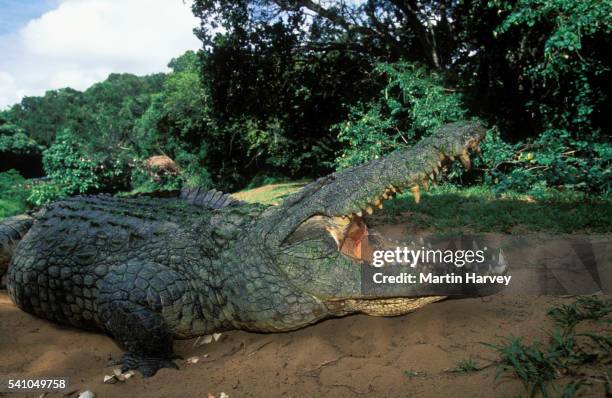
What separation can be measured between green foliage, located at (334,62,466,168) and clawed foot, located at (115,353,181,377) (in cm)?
759

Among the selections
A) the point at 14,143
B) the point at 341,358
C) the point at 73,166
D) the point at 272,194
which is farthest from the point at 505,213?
the point at 14,143

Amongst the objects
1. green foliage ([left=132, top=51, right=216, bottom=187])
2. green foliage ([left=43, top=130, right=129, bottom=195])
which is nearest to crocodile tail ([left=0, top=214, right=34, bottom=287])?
green foliage ([left=132, top=51, right=216, bottom=187])

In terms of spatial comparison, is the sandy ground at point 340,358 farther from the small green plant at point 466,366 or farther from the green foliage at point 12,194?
the green foliage at point 12,194

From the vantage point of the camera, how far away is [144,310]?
3.38 m

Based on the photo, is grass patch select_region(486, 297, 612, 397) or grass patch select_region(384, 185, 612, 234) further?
grass patch select_region(384, 185, 612, 234)

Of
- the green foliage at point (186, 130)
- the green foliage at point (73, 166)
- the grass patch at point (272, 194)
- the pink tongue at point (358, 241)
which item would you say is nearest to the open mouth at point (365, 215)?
the pink tongue at point (358, 241)

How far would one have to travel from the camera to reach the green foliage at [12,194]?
48.2 ft

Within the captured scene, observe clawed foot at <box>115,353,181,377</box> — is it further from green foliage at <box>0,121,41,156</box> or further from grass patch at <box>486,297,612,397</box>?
green foliage at <box>0,121,41,156</box>

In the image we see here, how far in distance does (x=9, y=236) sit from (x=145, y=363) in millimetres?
3092

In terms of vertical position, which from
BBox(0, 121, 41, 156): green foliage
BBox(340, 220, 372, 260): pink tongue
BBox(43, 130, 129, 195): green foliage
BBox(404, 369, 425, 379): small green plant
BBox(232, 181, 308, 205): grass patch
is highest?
BBox(0, 121, 41, 156): green foliage

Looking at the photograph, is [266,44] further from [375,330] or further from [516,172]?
[375,330]

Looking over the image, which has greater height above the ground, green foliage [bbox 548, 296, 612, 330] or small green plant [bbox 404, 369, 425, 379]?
green foliage [bbox 548, 296, 612, 330]

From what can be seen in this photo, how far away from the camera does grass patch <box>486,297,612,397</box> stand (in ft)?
6.65

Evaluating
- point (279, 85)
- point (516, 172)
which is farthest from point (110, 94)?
point (516, 172)
